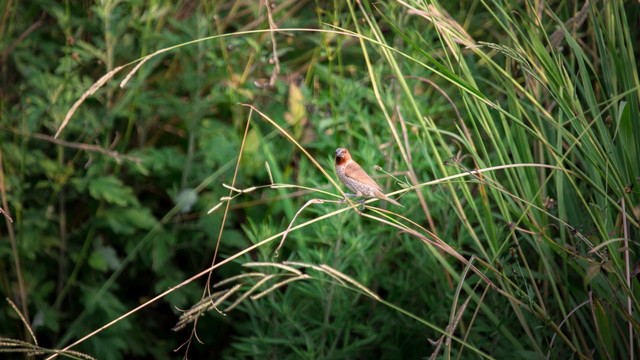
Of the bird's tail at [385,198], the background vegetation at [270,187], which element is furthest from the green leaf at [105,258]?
the bird's tail at [385,198]

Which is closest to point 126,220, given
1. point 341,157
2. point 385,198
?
point 341,157

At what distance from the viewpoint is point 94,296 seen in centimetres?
248

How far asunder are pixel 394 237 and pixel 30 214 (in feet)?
4.74

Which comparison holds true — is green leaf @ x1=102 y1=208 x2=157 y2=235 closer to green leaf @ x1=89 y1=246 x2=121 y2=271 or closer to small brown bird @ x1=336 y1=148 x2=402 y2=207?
green leaf @ x1=89 y1=246 x2=121 y2=271

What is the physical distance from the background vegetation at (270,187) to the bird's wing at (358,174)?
0.23 m

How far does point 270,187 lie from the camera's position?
206cm

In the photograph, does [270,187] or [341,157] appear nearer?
[341,157]

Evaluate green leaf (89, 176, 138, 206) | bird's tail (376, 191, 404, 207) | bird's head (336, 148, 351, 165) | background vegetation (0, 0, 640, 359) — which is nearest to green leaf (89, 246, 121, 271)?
background vegetation (0, 0, 640, 359)

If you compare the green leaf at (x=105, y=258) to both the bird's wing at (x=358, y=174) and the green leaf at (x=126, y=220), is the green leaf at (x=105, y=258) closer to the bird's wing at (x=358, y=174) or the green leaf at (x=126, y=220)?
the green leaf at (x=126, y=220)

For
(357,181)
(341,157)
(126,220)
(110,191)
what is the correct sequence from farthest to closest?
1. (126,220)
2. (110,191)
3. (341,157)
4. (357,181)

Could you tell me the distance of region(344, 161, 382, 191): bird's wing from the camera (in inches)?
62.2

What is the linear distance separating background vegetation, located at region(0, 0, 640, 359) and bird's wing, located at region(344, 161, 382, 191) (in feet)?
0.74

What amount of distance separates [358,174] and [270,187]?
533 mm

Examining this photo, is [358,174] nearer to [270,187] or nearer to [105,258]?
[270,187]
